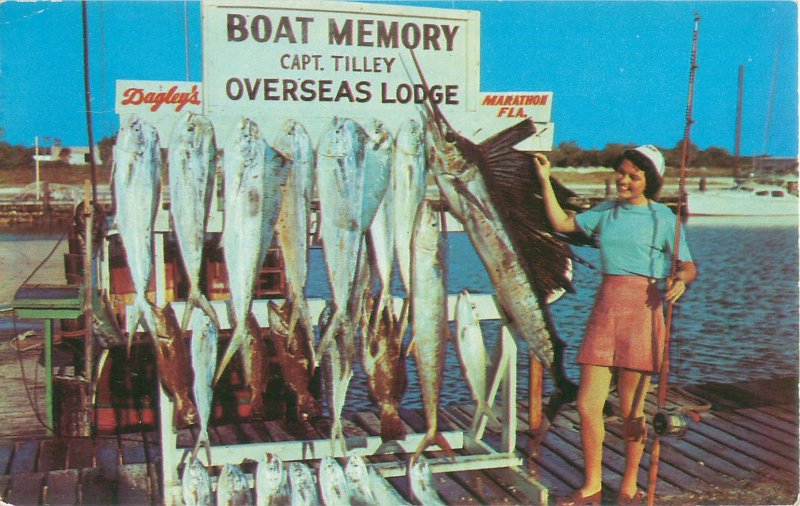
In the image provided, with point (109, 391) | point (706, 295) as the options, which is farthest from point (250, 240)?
point (706, 295)

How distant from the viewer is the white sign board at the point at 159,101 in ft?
11.2

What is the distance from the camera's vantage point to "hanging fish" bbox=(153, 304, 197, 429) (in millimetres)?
3514

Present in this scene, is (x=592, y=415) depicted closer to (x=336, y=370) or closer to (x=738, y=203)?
(x=336, y=370)

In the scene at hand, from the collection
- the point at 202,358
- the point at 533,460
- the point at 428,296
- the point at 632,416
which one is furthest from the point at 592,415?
the point at 202,358

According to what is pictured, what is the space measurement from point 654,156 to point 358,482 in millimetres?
1821

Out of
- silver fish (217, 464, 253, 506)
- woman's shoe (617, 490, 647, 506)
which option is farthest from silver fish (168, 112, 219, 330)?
woman's shoe (617, 490, 647, 506)

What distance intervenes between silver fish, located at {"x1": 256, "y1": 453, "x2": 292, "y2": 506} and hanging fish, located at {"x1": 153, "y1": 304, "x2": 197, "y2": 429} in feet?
1.34

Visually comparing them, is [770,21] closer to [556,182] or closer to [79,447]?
[556,182]

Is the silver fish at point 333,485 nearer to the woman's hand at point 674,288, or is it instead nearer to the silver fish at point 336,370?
the silver fish at point 336,370

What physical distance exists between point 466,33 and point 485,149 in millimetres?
496

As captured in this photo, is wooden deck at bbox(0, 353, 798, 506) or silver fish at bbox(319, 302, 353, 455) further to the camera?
wooden deck at bbox(0, 353, 798, 506)

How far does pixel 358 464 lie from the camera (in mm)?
3650

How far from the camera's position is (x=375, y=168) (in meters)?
3.57

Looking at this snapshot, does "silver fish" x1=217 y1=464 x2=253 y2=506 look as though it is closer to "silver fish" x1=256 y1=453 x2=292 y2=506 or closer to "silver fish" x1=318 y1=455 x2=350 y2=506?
"silver fish" x1=256 y1=453 x2=292 y2=506
